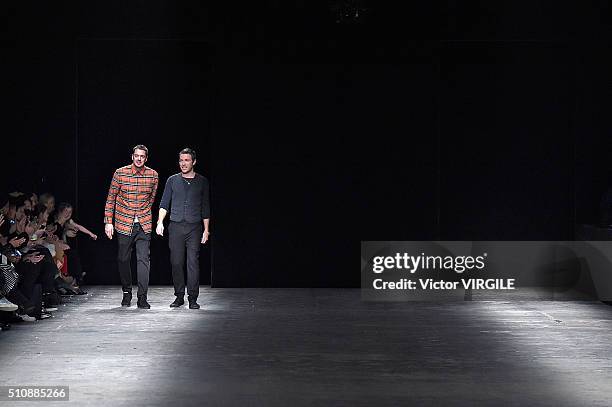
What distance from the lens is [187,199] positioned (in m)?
13.1

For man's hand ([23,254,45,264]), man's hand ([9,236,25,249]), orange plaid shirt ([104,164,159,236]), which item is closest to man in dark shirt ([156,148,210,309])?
orange plaid shirt ([104,164,159,236])

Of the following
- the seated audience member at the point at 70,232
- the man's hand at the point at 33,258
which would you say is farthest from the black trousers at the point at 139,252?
the seated audience member at the point at 70,232

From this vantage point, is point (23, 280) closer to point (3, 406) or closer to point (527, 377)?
point (3, 406)

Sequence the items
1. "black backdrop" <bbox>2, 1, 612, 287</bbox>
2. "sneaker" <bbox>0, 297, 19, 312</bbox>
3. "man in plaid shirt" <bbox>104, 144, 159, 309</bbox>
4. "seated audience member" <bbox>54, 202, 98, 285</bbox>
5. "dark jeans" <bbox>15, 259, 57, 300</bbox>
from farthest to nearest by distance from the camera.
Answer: "black backdrop" <bbox>2, 1, 612, 287</bbox> < "seated audience member" <bbox>54, 202, 98, 285</bbox> < "man in plaid shirt" <bbox>104, 144, 159, 309</bbox> < "dark jeans" <bbox>15, 259, 57, 300</bbox> < "sneaker" <bbox>0, 297, 19, 312</bbox>

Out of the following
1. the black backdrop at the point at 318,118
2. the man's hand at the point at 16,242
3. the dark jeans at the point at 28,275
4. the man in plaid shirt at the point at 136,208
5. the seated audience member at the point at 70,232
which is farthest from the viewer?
the black backdrop at the point at 318,118

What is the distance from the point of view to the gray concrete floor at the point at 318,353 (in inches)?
323

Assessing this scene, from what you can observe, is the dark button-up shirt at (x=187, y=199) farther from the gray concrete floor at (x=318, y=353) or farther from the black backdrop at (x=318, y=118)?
the black backdrop at (x=318, y=118)

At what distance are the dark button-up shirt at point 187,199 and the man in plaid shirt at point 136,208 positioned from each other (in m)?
0.21

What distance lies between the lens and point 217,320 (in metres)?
12.1

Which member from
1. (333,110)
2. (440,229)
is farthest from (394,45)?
(440,229)

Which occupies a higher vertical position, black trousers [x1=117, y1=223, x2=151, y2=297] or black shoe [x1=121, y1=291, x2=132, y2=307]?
black trousers [x1=117, y1=223, x2=151, y2=297]

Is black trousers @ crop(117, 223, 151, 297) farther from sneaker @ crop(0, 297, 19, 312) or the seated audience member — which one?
sneaker @ crop(0, 297, 19, 312)

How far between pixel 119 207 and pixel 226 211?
231cm

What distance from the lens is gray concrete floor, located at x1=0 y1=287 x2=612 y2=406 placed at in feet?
26.9
